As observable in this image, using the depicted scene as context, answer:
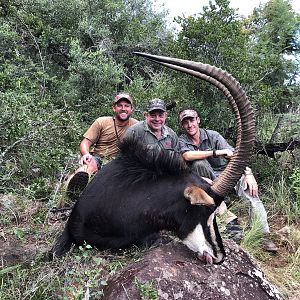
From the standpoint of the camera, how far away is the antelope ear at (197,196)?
3038 millimetres

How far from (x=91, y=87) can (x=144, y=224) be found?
16.5 feet

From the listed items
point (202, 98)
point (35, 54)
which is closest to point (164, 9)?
point (35, 54)

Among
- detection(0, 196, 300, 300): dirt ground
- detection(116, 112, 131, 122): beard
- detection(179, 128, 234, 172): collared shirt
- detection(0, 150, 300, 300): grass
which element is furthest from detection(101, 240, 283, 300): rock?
detection(116, 112, 131, 122): beard

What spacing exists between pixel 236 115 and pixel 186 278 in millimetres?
1263

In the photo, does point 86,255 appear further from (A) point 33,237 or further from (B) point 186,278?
(A) point 33,237

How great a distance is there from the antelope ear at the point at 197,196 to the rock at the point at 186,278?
48 centimetres

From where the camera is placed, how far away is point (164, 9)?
12.3 meters

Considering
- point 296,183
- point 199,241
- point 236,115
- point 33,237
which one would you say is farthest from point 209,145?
point 33,237

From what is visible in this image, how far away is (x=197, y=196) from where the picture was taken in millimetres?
3098

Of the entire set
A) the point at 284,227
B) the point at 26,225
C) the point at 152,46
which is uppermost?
the point at 152,46

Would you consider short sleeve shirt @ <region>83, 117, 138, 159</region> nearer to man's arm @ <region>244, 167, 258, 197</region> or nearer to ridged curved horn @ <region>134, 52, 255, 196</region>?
man's arm @ <region>244, 167, 258, 197</region>

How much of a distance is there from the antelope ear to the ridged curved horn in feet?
0.89

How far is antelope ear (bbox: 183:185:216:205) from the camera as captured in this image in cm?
304

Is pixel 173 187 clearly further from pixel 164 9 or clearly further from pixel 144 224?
pixel 164 9
